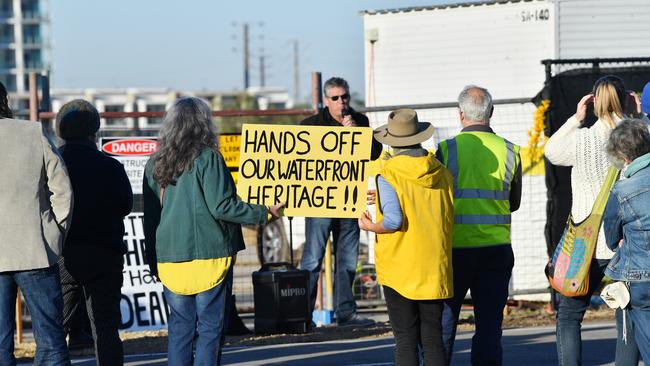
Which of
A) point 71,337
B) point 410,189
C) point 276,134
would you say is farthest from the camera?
point 71,337

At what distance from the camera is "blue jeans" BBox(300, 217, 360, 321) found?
11.8 m

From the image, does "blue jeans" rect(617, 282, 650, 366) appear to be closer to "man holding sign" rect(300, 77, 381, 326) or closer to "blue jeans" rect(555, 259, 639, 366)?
"blue jeans" rect(555, 259, 639, 366)

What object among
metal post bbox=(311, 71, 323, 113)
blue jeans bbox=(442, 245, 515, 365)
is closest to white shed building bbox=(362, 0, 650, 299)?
metal post bbox=(311, 71, 323, 113)

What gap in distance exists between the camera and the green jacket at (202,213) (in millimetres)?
7324

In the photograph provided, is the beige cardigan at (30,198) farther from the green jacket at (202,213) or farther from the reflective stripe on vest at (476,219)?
the reflective stripe on vest at (476,219)

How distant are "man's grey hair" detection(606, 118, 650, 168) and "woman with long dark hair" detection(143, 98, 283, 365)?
214 centimetres

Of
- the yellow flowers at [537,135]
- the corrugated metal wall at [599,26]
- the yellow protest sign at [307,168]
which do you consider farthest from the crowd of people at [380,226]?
the corrugated metal wall at [599,26]

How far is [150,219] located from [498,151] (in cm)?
222

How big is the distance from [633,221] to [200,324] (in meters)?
2.62

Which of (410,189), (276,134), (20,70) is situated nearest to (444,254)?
(410,189)

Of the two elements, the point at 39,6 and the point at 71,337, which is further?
the point at 39,6

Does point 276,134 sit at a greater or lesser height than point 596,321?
greater

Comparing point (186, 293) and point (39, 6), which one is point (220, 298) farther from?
point (39, 6)

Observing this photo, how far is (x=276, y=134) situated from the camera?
934 cm
